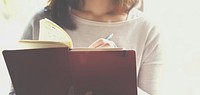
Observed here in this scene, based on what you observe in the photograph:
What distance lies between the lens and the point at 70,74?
2.02 ft

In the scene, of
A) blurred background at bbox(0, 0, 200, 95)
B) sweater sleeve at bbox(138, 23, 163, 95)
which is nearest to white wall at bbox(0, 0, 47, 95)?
blurred background at bbox(0, 0, 200, 95)

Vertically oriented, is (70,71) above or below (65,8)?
below

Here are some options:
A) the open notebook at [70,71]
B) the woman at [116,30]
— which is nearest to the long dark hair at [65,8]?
the woman at [116,30]

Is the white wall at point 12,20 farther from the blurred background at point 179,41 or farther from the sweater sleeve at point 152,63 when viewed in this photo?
the sweater sleeve at point 152,63

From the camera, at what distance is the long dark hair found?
90cm

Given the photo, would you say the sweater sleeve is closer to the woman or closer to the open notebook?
the woman

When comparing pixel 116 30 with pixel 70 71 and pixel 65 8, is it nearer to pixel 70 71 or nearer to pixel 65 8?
pixel 65 8

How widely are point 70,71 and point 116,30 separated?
0.33m

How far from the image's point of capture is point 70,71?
0.61m


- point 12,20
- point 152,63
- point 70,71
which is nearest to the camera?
point 70,71

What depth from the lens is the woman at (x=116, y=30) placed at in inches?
35.2

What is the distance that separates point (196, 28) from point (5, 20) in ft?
2.36

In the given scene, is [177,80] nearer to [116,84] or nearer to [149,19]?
[149,19]

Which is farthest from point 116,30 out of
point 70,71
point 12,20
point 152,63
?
point 12,20
